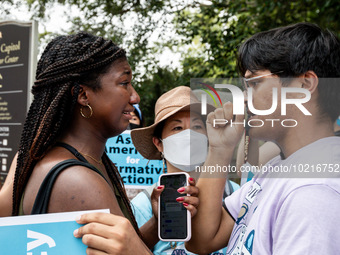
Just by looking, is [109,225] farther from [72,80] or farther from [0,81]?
[0,81]

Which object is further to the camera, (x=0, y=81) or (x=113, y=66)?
(x=0, y=81)

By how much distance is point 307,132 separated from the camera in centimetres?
150

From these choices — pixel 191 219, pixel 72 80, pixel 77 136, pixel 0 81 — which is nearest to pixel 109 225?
pixel 77 136

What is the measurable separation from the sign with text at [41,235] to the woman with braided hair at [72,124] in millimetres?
43

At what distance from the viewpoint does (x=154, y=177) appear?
10.8 feet

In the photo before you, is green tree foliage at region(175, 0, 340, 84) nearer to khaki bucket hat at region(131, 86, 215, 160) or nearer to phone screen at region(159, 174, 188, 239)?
khaki bucket hat at region(131, 86, 215, 160)

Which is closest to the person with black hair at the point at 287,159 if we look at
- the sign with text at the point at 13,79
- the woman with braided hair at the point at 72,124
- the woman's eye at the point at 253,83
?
the woman's eye at the point at 253,83

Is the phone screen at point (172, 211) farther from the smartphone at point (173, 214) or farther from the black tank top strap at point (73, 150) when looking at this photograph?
the black tank top strap at point (73, 150)

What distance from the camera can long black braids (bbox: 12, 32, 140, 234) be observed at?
148 centimetres

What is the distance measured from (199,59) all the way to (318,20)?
7.57ft

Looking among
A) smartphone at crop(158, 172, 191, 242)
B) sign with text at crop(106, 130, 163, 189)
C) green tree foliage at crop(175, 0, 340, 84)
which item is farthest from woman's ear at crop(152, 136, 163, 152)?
green tree foliage at crop(175, 0, 340, 84)

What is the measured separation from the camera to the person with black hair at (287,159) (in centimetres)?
118

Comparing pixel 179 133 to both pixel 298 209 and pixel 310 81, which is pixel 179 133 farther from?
pixel 298 209

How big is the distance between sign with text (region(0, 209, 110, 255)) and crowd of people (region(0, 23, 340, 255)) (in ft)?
0.14
